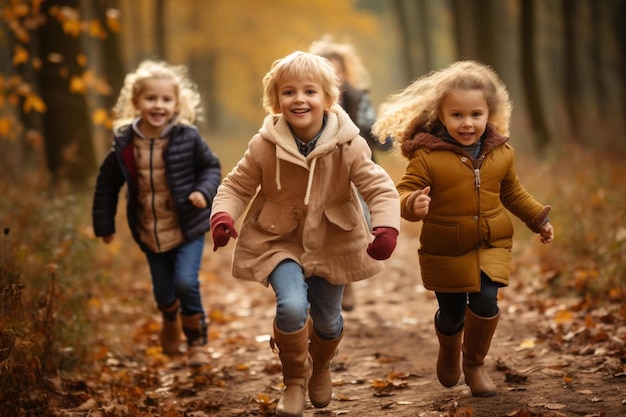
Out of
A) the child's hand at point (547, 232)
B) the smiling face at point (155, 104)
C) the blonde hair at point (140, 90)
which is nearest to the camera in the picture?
the child's hand at point (547, 232)

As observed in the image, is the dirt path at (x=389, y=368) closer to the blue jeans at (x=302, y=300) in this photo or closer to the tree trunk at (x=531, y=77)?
the blue jeans at (x=302, y=300)

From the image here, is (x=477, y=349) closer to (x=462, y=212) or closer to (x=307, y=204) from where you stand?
(x=462, y=212)

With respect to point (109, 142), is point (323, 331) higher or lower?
lower

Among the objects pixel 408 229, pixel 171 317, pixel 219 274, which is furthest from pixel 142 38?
pixel 171 317

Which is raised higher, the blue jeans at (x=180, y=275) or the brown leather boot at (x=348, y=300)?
the blue jeans at (x=180, y=275)

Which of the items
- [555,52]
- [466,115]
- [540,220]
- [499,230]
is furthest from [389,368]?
[555,52]

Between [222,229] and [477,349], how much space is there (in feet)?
5.67

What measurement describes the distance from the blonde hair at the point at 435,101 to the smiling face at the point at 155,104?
1904mm

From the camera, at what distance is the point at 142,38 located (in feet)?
96.1

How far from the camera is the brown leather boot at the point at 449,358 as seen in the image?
14.7ft

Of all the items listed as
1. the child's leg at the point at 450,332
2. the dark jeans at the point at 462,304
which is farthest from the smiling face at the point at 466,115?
the child's leg at the point at 450,332

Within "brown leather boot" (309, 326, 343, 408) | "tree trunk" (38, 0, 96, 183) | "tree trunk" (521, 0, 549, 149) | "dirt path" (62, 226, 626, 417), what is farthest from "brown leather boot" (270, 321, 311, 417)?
"tree trunk" (521, 0, 549, 149)

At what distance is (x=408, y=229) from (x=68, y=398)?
924 cm

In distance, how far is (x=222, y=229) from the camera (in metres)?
3.97
